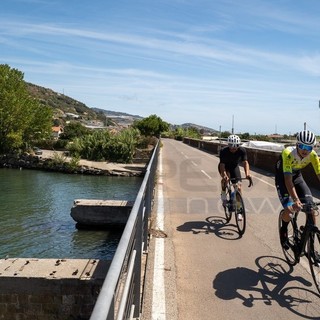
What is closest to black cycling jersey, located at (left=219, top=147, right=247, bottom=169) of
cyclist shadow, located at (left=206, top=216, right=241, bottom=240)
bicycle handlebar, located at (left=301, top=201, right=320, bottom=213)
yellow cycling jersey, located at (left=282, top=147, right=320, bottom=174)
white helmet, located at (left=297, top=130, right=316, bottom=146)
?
cyclist shadow, located at (left=206, top=216, right=241, bottom=240)

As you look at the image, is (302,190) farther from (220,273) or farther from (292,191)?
(220,273)

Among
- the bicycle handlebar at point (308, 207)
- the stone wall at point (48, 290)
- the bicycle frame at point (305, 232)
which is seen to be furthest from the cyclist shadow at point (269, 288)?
the stone wall at point (48, 290)

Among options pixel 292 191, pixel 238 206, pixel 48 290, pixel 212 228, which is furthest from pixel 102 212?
pixel 292 191

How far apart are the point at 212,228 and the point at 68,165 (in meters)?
47.4

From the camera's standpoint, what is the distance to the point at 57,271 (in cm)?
872

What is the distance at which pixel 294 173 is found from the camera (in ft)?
19.9

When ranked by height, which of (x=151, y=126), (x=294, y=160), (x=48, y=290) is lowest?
(x=48, y=290)

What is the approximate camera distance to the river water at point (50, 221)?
16.8 metres

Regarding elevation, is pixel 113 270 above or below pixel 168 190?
above

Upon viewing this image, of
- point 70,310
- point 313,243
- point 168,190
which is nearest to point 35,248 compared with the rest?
point 168,190

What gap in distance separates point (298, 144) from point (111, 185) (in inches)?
1476

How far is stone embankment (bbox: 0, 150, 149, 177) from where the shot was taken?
52.6m

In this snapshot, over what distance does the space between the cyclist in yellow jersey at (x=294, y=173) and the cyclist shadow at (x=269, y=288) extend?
0.55 metres

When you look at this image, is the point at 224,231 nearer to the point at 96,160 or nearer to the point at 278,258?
the point at 278,258
